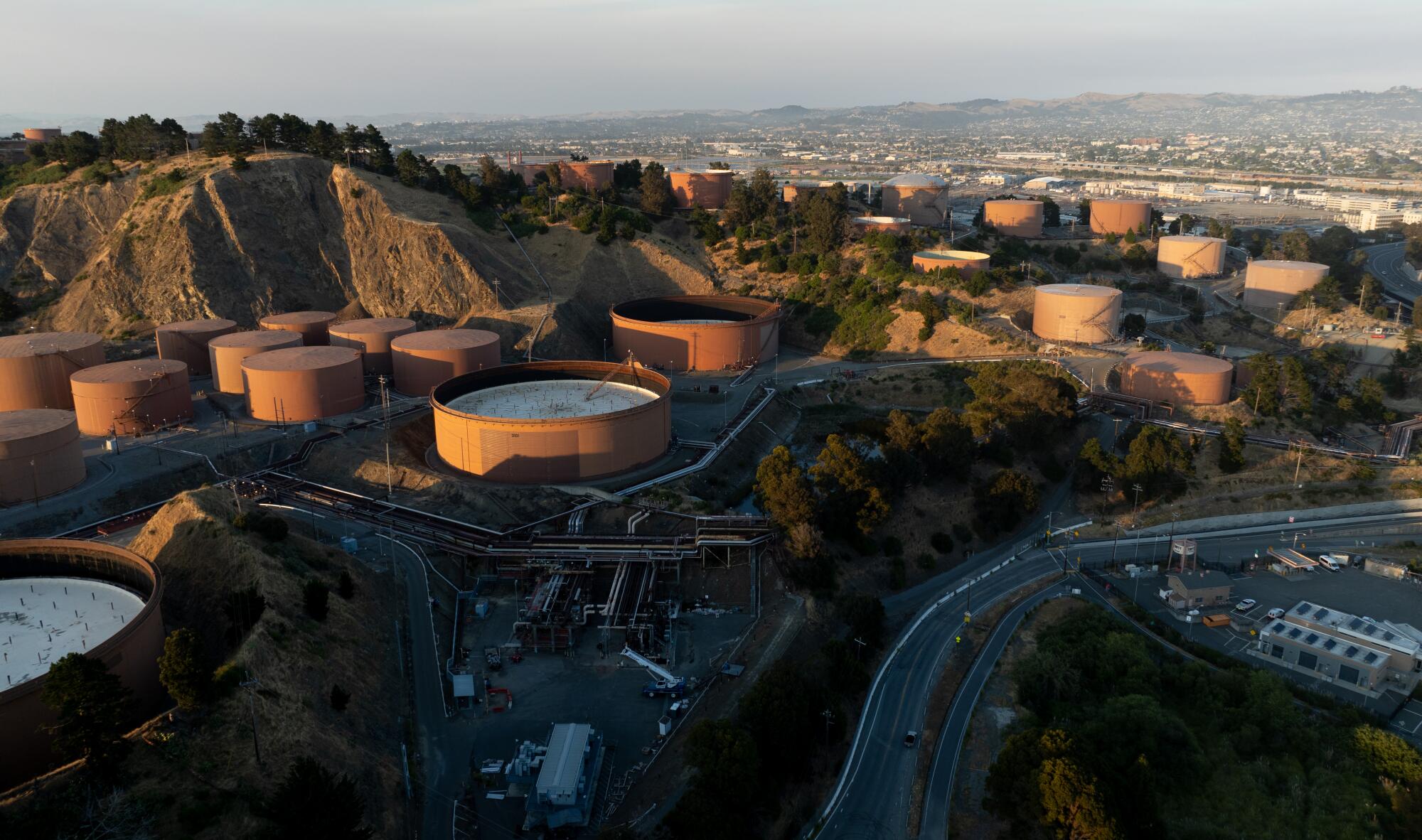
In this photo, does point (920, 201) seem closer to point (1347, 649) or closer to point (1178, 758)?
point (1347, 649)

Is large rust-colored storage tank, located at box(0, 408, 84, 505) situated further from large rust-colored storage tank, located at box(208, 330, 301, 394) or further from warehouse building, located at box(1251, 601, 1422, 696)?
warehouse building, located at box(1251, 601, 1422, 696)

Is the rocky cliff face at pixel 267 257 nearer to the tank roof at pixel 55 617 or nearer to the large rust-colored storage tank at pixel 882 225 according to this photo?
the large rust-colored storage tank at pixel 882 225

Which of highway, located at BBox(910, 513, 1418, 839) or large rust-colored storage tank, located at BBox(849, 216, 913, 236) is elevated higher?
large rust-colored storage tank, located at BBox(849, 216, 913, 236)

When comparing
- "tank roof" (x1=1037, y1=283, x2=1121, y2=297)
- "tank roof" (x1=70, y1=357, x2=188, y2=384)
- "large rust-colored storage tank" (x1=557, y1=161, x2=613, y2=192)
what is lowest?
"tank roof" (x1=70, y1=357, x2=188, y2=384)

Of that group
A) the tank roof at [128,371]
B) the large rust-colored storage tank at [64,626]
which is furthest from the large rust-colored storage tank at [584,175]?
the large rust-colored storage tank at [64,626]

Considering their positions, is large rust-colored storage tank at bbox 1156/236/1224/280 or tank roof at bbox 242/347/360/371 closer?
tank roof at bbox 242/347/360/371

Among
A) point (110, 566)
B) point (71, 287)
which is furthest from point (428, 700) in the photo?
point (71, 287)

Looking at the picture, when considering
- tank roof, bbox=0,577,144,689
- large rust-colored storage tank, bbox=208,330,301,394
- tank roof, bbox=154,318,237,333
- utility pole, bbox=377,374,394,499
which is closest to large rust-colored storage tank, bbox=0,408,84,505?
large rust-colored storage tank, bbox=208,330,301,394
